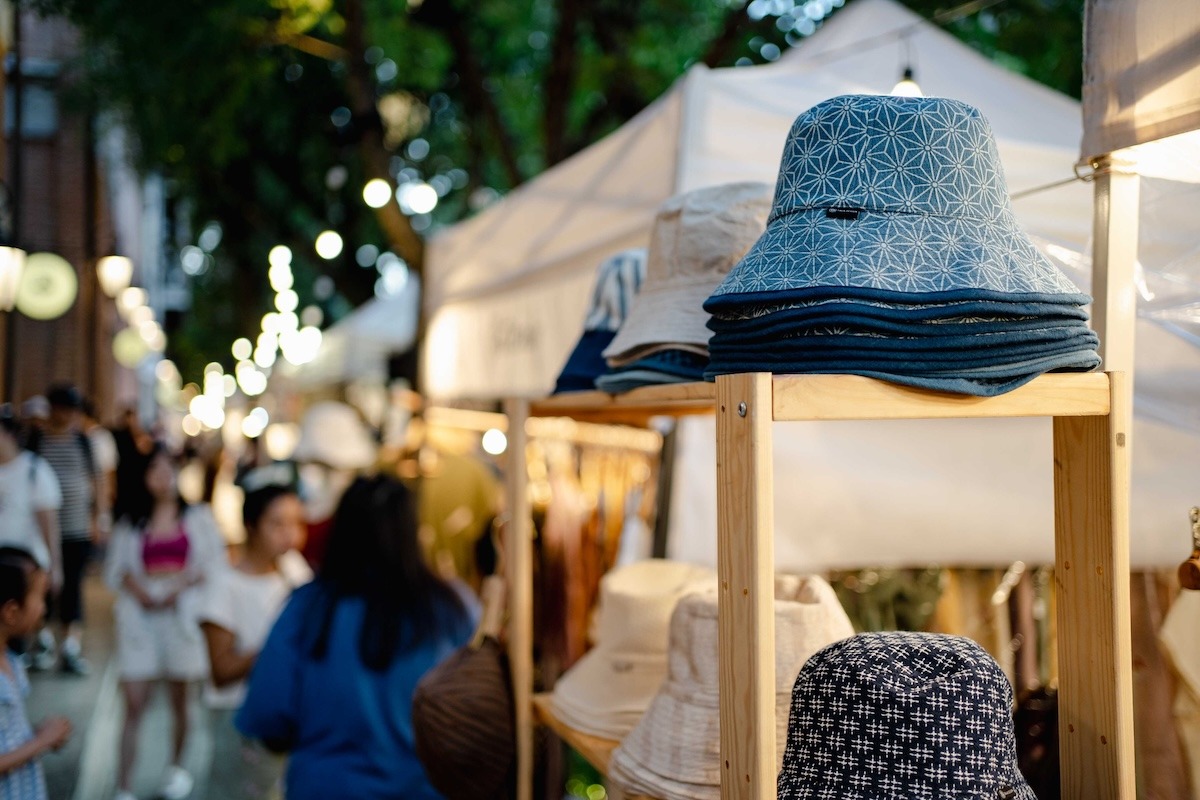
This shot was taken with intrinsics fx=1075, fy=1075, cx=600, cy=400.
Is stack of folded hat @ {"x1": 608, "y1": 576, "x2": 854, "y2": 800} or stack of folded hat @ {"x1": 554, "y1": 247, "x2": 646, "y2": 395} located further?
stack of folded hat @ {"x1": 554, "y1": 247, "x2": 646, "y2": 395}

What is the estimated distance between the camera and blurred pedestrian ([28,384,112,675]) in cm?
776

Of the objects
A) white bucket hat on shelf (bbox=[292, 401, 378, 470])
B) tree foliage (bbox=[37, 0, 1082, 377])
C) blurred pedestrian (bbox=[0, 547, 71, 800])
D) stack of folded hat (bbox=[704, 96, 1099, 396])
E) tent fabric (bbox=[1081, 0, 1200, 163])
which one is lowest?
blurred pedestrian (bbox=[0, 547, 71, 800])

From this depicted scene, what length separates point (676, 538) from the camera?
307cm

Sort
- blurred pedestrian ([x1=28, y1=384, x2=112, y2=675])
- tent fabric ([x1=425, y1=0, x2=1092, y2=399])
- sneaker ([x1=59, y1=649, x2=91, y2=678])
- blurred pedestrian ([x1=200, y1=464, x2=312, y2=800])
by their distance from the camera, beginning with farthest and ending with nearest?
sneaker ([x1=59, y1=649, x2=91, y2=678])
blurred pedestrian ([x1=28, y1=384, x2=112, y2=675])
blurred pedestrian ([x1=200, y1=464, x2=312, y2=800])
tent fabric ([x1=425, y1=0, x2=1092, y2=399])

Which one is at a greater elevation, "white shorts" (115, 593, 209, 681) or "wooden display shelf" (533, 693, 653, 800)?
"wooden display shelf" (533, 693, 653, 800)

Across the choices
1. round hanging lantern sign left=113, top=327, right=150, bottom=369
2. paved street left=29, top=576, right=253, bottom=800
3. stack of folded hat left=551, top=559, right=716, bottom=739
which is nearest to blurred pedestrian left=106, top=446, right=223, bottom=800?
paved street left=29, top=576, right=253, bottom=800

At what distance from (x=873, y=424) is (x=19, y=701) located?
261 centimetres

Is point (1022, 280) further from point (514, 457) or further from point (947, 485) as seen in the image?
point (947, 485)

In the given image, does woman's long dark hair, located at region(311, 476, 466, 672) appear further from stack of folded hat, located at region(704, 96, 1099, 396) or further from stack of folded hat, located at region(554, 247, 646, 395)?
stack of folded hat, located at region(704, 96, 1099, 396)

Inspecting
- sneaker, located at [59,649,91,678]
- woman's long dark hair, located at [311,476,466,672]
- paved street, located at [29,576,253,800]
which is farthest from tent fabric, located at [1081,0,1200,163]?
sneaker, located at [59,649,91,678]

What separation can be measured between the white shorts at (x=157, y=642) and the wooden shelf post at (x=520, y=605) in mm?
3539

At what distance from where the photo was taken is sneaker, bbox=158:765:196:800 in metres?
5.52

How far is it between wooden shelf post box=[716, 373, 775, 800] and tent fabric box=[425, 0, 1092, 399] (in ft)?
4.16

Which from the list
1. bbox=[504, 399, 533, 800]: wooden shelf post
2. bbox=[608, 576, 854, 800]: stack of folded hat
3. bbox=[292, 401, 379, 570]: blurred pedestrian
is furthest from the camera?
Answer: bbox=[292, 401, 379, 570]: blurred pedestrian
